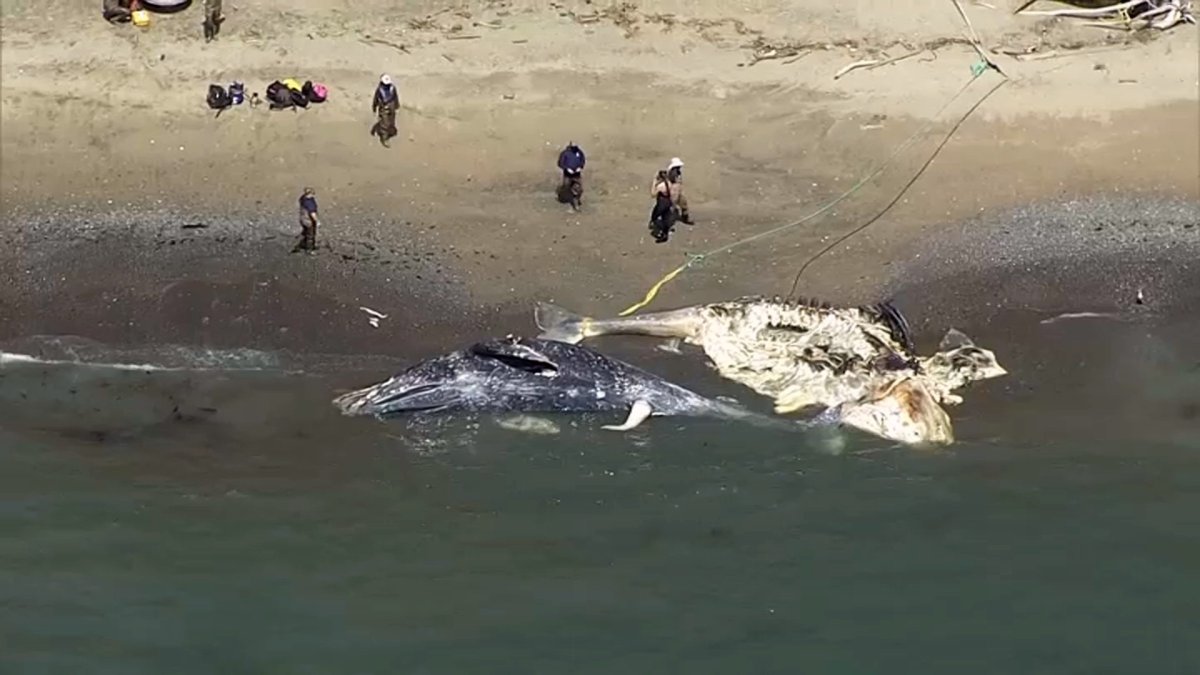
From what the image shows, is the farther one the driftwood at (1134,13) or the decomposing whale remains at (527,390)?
the driftwood at (1134,13)

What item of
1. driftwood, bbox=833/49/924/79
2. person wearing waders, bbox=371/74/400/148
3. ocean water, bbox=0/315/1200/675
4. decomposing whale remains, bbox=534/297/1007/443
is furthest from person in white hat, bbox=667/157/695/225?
person wearing waders, bbox=371/74/400/148

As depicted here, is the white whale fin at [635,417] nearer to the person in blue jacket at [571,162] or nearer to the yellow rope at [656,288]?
the yellow rope at [656,288]

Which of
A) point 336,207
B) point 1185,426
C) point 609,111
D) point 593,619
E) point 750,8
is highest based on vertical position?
point 750,8

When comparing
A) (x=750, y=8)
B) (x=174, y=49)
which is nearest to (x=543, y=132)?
(x=750, y=8)

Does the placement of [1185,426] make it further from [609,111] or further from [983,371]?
[609,111]

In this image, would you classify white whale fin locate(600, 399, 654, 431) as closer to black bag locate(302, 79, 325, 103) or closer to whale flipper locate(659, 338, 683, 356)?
whale flipper locate(659, 338, 683, 356)

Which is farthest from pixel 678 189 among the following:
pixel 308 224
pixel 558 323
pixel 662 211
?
pixel 308 224

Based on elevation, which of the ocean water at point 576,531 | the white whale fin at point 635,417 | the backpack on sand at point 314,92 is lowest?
the ocean water at point 576,531

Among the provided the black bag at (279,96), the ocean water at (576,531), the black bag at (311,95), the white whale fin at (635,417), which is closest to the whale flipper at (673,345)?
the ocean water at (576,531)
